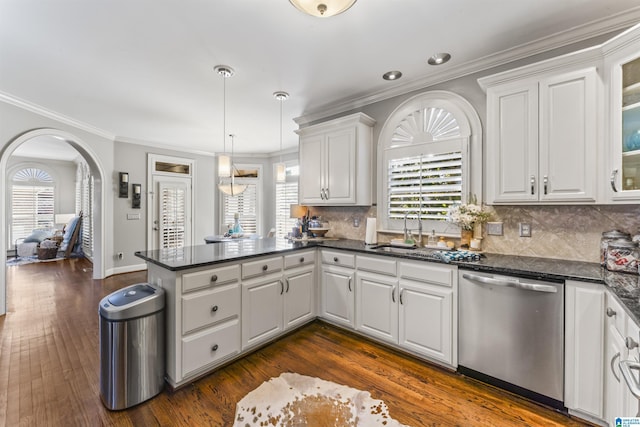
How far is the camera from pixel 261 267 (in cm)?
260

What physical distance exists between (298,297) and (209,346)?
104 centimetres

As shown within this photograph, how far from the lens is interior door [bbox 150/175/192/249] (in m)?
6.11

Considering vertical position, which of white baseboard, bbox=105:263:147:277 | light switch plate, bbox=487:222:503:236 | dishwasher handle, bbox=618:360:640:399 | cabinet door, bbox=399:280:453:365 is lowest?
white baseboard, bbox=105:263:147:277

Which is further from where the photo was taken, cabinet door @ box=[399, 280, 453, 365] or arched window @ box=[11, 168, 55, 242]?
arched window @ box=[11, 168, 55, 242]

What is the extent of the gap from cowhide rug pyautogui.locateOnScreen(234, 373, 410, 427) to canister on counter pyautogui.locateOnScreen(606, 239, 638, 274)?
184 cm

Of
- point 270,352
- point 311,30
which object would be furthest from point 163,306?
point 311,30

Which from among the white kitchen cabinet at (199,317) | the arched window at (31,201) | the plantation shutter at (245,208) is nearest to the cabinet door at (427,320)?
the white kitchen cabinet at (199,317)

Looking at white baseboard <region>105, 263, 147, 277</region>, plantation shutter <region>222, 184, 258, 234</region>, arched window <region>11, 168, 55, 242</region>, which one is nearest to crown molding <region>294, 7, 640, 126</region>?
plantation shutter <region>222, 184, 258, 234</region>

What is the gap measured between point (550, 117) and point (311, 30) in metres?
2.00

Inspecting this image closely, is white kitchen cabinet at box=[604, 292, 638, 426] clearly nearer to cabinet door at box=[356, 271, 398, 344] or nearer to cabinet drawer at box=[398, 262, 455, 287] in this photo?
cabinet drawer at box=[398, 262, 455, 287]

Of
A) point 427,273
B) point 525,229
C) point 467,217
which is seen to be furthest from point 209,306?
point 525,229

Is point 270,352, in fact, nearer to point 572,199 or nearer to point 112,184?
point 572,199

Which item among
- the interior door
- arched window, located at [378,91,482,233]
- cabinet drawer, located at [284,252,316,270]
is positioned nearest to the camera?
arched window, located at [378,91,482,233]

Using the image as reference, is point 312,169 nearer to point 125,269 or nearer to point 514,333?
point 514,333
